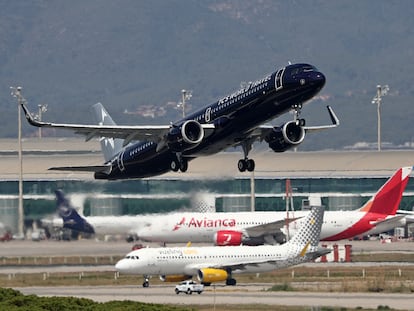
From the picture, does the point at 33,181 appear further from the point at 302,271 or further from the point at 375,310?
the point at 375,310

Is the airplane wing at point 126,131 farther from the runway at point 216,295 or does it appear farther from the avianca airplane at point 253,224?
the avianca airplane at point 253,224

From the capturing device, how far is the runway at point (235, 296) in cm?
8588

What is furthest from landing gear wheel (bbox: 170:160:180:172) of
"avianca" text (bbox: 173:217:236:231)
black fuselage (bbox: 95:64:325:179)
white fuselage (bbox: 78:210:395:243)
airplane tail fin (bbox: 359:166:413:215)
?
airplane tail fin (bbox: 359:166:413:215)

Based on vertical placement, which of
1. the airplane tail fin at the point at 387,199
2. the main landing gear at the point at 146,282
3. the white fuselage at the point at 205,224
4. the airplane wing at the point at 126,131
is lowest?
the main landing gear at the point at 146,282

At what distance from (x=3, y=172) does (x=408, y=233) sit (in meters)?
45.3

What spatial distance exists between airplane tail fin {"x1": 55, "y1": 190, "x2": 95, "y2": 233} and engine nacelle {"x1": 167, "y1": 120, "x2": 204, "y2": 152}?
2723cm

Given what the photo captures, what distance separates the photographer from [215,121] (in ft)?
285

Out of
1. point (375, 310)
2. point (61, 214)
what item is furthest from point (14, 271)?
point (375, 310)

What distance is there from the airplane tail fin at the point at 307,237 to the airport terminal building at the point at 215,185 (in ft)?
20.6

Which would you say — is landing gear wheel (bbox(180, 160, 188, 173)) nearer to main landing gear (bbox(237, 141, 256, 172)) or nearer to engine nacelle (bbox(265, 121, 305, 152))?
main landing gear (bbox(237, 141, 256, 172))

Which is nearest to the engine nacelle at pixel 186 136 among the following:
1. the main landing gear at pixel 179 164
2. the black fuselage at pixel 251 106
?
the black fuselage at pixel 251 106

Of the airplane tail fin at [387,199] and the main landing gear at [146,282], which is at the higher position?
the airplane tail fin at [387,199]

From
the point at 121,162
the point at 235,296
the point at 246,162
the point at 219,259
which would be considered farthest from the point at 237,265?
the point at 246,162

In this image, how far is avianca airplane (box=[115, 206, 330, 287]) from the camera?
99.4 meters
